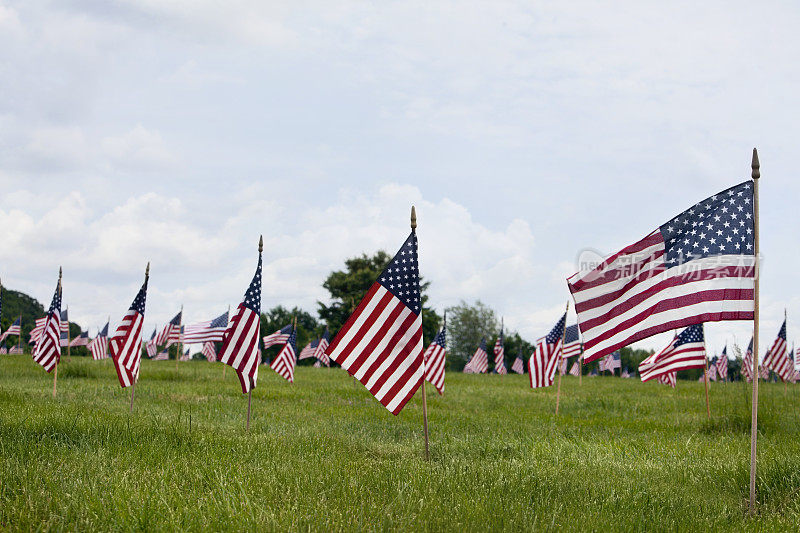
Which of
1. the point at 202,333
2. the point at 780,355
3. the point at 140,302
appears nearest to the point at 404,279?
the point at 140,302

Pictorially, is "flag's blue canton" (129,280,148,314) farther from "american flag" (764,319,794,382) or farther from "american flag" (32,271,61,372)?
"american flag" (764,319,794,382)

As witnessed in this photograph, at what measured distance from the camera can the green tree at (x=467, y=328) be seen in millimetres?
106562

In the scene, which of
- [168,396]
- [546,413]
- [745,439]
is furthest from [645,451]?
[168,396]

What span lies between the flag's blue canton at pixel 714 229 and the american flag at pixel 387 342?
3.24 meters

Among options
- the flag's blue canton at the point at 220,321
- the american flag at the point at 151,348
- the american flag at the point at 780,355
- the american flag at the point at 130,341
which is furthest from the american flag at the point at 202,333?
the american flag at the point at 151,348

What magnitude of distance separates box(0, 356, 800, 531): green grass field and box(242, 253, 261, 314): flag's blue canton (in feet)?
7.05

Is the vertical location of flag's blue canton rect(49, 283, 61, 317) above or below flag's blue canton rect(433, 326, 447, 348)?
above

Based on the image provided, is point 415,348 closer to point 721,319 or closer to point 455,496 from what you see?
point 455,496

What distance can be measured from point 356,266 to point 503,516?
68.2 m

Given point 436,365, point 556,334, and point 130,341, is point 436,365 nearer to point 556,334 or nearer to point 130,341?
point 556,334

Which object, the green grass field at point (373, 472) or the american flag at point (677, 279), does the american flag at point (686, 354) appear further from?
the american flag at point (677, 279)

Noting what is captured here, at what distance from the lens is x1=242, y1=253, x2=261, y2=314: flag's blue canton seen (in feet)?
39.1

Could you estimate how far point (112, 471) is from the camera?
280 inches

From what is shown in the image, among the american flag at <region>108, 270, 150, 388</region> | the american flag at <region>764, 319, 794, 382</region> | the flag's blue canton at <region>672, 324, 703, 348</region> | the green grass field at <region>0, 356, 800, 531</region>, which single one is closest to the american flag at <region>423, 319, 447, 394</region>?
the green grass field at <region>0, 356, 800, 531</region>
